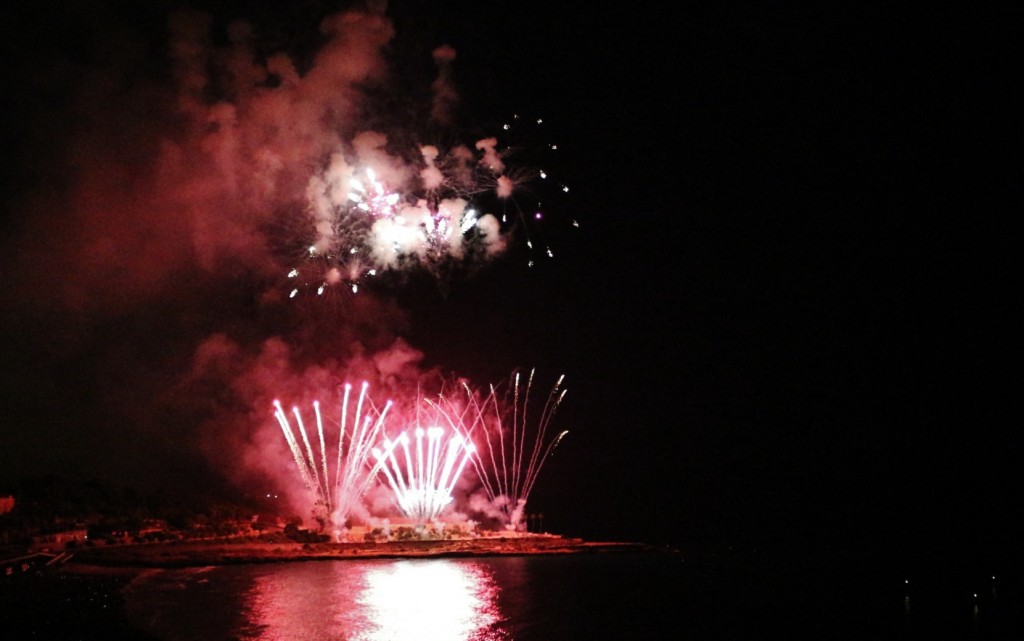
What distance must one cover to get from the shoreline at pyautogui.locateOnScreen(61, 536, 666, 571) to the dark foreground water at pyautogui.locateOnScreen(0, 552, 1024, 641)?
1121 mm

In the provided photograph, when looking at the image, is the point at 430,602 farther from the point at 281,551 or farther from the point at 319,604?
the point at 281,551

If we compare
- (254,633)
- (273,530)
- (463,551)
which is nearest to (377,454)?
(463,551)

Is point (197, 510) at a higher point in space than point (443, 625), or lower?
higher

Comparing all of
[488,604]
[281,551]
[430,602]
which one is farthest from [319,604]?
[281,551]

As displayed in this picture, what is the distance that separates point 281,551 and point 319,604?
561 inches

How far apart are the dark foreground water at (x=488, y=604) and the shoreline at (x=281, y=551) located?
3.68 feet

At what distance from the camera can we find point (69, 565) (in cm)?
2989

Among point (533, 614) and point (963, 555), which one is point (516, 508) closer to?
point (533, 614)

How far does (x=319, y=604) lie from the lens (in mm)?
22750

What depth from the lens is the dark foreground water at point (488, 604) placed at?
1919 centimetres

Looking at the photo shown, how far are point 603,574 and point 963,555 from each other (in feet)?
150

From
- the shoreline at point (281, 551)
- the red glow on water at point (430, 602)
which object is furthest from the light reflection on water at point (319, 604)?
the shoreline at point (281, 551)

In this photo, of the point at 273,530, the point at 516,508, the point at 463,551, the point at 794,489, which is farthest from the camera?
the point at 794,489

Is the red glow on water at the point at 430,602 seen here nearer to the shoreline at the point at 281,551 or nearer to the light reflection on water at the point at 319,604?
the light reflection on water at the point at 319,604
